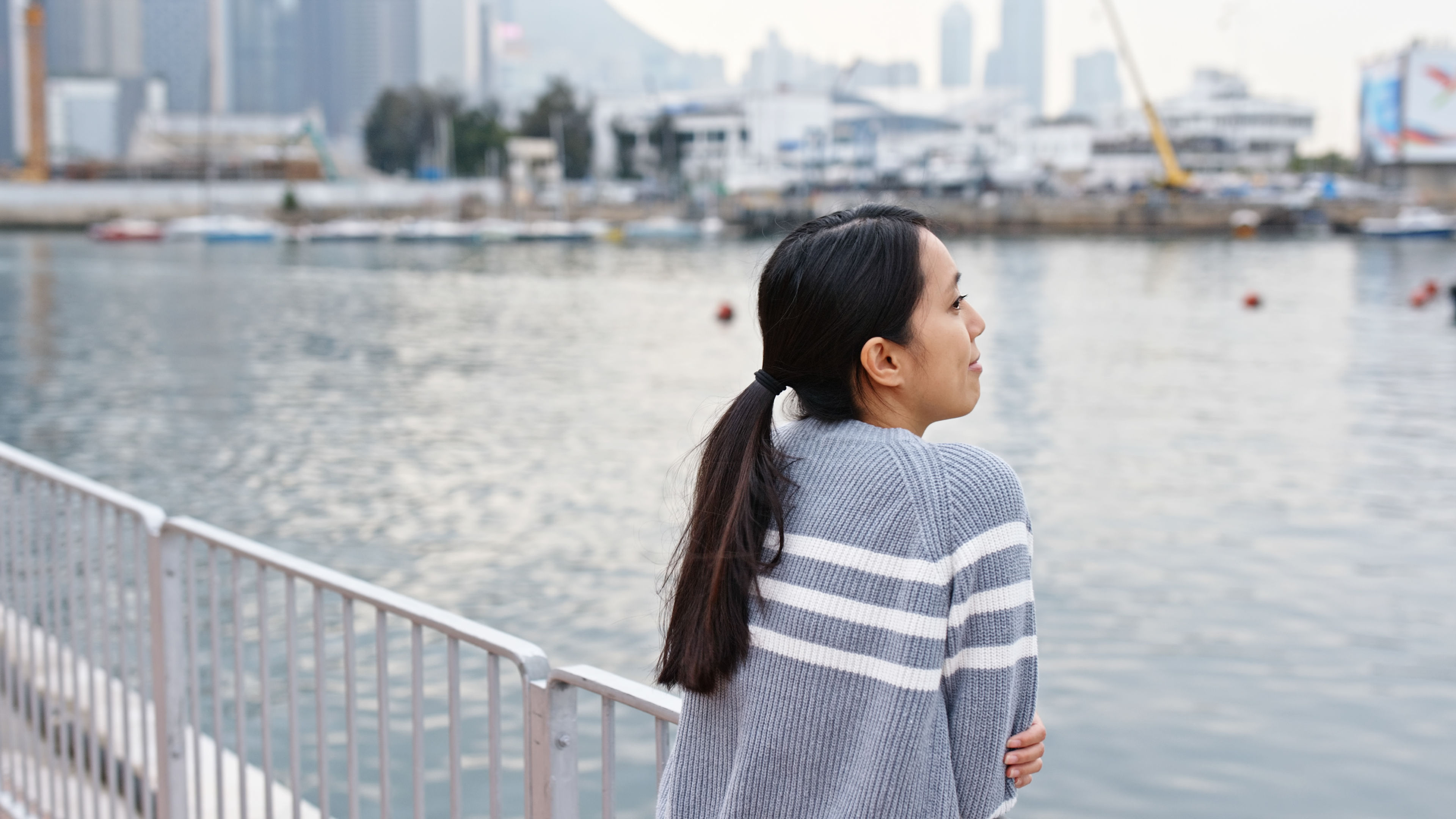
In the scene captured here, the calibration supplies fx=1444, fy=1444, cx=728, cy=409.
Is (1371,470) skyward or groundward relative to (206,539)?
groundward

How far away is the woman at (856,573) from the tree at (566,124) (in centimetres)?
12975

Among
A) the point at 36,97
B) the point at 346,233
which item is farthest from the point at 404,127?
the point at 346,233

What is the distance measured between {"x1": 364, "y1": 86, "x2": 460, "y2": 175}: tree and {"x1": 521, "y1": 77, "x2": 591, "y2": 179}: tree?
7.18 meters

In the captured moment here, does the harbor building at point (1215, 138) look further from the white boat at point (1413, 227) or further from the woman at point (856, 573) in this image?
the woman at point (856, 573)

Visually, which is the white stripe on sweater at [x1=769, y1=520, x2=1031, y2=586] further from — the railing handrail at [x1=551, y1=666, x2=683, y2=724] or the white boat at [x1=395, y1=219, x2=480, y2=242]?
the white boat at [x1=395, y1=219, x2=480, y2=242]

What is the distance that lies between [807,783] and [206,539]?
1912 millimetres

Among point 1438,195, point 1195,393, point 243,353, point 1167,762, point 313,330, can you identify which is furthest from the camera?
point 1438,195

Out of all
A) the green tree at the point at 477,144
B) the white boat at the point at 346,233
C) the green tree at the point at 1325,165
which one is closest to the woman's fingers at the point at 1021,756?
the white boat at the point at 346,233

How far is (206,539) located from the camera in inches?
124

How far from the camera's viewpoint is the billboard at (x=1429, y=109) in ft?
352

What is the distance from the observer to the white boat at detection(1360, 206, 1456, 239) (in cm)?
8956

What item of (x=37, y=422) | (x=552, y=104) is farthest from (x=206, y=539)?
(x=552, y=104)

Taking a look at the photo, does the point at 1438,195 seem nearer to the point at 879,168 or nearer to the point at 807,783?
the point at 879,168

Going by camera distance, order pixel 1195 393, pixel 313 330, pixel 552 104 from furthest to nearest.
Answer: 1. pixel 552 104
2. pixel 313 330
3. pixel 1195 393
